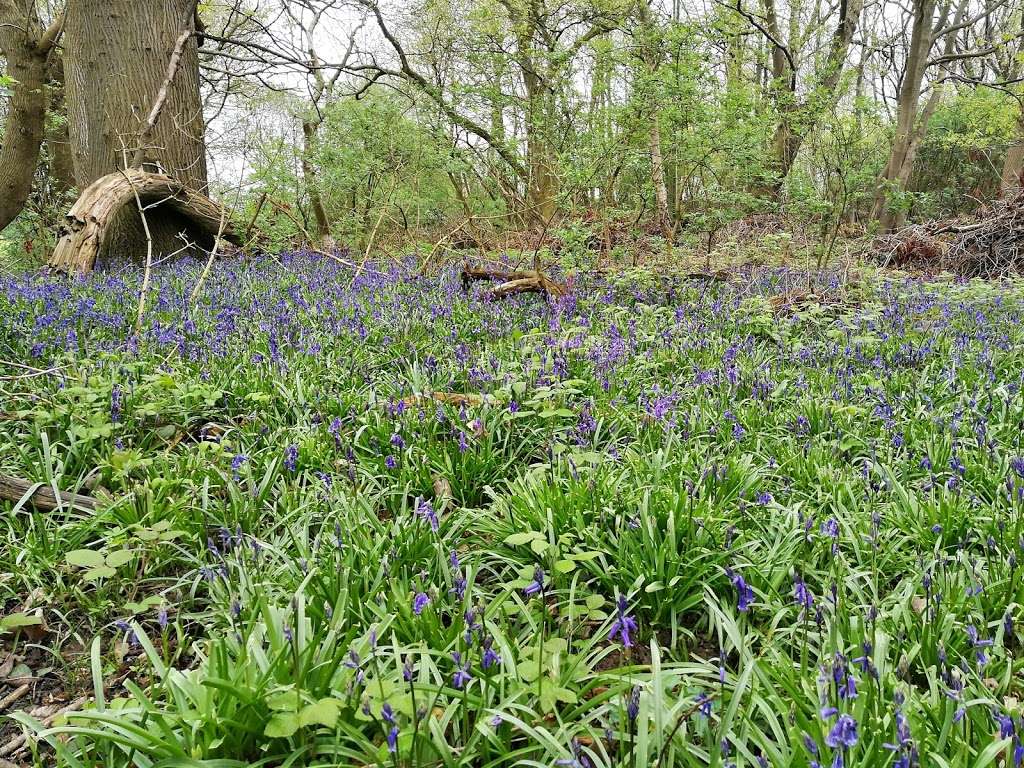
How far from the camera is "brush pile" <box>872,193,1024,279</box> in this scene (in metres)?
9.90

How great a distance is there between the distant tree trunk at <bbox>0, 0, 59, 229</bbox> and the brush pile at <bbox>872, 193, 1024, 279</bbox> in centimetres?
1408

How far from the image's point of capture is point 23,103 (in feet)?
35.2

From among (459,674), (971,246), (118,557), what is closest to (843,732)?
(459,674)

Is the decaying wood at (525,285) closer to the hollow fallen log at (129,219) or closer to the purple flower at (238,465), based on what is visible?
the hollow fallen log at (129,219)

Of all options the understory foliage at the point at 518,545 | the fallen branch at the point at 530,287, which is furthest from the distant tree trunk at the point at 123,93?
the fallen branch at the point at 530,287

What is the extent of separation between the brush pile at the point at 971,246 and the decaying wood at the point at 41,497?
1078cm

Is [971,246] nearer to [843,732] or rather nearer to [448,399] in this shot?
[448,399]

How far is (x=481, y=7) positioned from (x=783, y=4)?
9784 mm

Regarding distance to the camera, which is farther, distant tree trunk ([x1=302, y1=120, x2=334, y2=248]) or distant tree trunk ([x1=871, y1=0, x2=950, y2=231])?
distant tree trunk ([x1=871, y1=0, x2=950, y2=231])

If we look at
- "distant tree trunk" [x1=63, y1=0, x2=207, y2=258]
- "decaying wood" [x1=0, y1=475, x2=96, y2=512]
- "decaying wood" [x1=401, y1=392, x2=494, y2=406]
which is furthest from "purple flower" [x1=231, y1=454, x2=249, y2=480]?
"distant tree trunk" [x1=63, y1=0, x2=207, y2=258]

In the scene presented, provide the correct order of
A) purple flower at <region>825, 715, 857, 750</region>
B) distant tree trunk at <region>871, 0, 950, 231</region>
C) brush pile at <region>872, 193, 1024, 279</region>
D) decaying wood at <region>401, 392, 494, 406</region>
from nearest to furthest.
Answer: purple flower at <region>825, 715, 857, 750</region> → decaying wood at <region>401, 392, 494, 406</region> → brush pile at <region>872, 193, 1024, 279</region> → distant tree trunk at <region>871, 0, 950, 231</region>

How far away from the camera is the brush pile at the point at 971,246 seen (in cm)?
990

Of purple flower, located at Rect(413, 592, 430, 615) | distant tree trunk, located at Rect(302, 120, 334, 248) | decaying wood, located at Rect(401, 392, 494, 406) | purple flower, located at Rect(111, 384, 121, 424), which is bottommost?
purple flower, located at Rect(413, 592, 430, 615)

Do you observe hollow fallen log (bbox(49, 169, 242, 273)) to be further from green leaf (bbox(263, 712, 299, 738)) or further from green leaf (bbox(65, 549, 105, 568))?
green leaf (bbox(263, 712, 299, 738))
